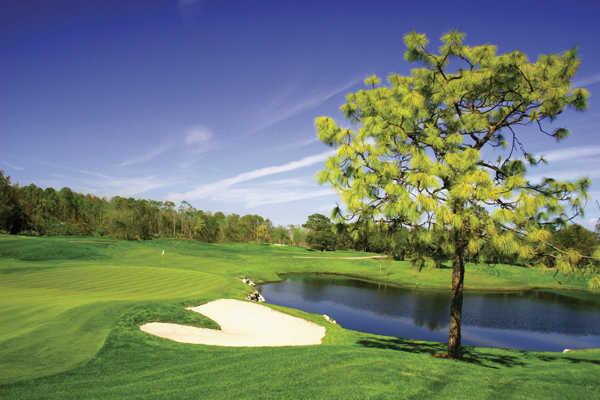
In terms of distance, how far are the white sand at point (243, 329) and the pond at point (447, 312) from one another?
28.7ft

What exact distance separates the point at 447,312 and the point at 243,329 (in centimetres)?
2346

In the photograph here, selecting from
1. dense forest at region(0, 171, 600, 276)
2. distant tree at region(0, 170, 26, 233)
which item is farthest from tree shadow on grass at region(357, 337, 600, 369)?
distant tree at region(0, 170, 26, 233)

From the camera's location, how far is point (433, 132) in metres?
10.4

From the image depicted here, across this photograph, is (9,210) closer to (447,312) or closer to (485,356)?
(447,312)

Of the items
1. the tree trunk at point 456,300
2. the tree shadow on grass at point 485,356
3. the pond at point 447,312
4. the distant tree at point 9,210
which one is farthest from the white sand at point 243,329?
the distant tree at point 9,210

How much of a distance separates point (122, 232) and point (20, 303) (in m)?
81.7

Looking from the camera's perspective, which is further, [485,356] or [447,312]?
[447,312]

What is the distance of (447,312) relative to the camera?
113 feet

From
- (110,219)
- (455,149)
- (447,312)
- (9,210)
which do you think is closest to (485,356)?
(455,149)

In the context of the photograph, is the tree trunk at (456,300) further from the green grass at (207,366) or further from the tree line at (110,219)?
the tree line at (110,219)

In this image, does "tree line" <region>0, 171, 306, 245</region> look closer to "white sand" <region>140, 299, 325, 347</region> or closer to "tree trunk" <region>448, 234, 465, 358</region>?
"white sand" <region>140, 299, 325, 347</region>

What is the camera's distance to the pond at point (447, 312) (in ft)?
89.2

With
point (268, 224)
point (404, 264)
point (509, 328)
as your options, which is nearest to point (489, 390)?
point (509, 328)

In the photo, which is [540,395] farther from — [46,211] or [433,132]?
[46,211]
